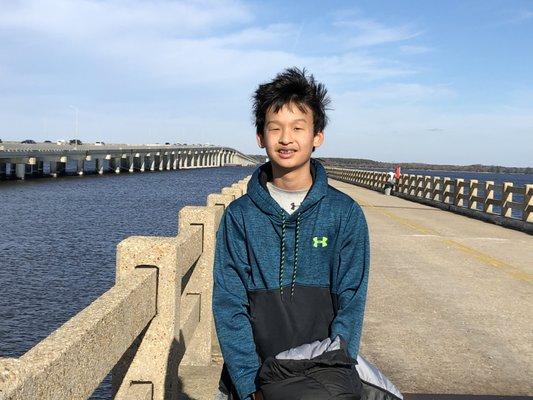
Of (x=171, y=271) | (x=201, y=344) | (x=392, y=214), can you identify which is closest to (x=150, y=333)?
(x=171, y=271)

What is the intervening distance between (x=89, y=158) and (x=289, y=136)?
8569 cm

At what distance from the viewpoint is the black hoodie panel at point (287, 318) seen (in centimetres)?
237

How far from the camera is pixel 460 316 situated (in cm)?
726

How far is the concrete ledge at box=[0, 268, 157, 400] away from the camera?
1502 mm

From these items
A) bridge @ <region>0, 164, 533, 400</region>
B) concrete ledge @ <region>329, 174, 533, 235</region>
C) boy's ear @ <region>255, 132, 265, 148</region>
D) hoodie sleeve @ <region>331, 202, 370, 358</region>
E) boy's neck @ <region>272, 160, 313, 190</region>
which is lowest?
concrete ledge @ <region>329, 174, 533, 235</region>

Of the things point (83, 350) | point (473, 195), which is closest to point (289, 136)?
point (83, 350)

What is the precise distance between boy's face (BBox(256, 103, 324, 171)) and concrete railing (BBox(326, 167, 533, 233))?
15.9m

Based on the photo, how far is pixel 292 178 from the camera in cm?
258

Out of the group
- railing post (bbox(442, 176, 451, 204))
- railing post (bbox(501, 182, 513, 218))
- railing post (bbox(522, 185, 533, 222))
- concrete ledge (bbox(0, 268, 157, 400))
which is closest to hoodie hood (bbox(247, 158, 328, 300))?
concrete ledge (bbox(0, 268, 157, 400))

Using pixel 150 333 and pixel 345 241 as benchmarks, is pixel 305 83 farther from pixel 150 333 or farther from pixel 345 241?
pixel 150 333

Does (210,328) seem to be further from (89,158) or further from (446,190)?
(89,158)

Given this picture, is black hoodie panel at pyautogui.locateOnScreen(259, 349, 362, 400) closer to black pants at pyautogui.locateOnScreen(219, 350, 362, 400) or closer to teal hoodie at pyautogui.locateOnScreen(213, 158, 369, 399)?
black pants at pyautogui.locateOnScreen(219, 350, 362, 400)

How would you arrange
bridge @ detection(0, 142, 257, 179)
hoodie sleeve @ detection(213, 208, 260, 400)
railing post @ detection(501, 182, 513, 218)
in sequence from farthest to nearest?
bridge @ detection(0, 142, 257, 179) → railing post @ detection(501, 182, 513, 218) → hoodie sleeve @ detection(213, 208, 260, 400)

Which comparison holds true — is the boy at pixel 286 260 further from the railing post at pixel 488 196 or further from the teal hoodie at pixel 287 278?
the railing post at pixel 488 196
